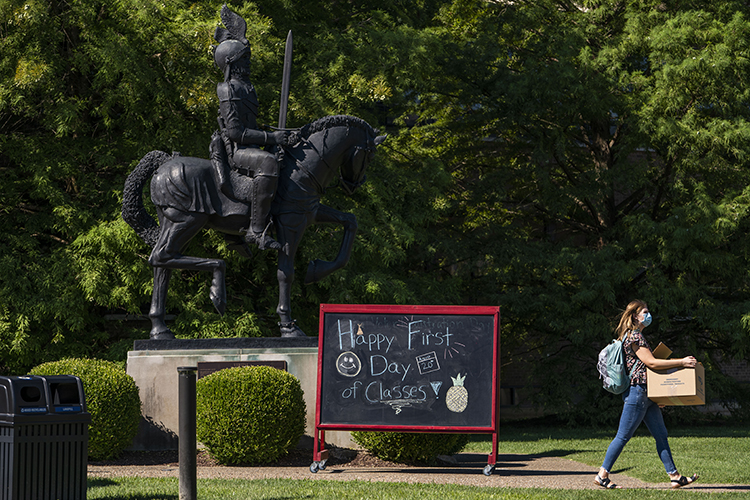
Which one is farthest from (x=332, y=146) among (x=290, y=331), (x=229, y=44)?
(x=290, y=331)

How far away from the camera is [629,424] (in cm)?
748

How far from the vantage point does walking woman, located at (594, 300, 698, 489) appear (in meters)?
7.46

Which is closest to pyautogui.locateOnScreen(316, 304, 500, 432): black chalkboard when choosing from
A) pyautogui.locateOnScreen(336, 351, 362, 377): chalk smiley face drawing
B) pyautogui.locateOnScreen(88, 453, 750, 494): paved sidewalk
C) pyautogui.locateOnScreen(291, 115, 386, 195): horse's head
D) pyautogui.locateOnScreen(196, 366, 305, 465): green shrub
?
pyautogui.locateOnScreen(336, 351, 362, 377): chalk smiley face drawing

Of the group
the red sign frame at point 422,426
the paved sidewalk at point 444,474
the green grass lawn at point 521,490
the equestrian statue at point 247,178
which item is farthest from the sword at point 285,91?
the green grass lawn at point 521,490

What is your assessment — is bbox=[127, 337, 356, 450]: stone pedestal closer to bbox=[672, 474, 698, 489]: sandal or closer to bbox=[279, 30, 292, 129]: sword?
bbox=[279, 30, 292, 129]: sword

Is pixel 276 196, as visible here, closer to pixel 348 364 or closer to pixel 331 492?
pixel 348 364

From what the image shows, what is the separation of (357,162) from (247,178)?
1.33 metres

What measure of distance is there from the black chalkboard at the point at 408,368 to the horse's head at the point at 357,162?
2.28m

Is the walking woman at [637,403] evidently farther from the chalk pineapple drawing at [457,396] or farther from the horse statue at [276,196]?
the horse statue at [276,196]

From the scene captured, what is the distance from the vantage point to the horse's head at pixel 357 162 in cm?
1009

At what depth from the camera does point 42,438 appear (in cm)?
581

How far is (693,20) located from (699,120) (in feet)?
6.13

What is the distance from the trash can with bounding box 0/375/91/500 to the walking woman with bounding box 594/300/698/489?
4.47m

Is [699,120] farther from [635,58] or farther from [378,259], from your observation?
[378,259]
